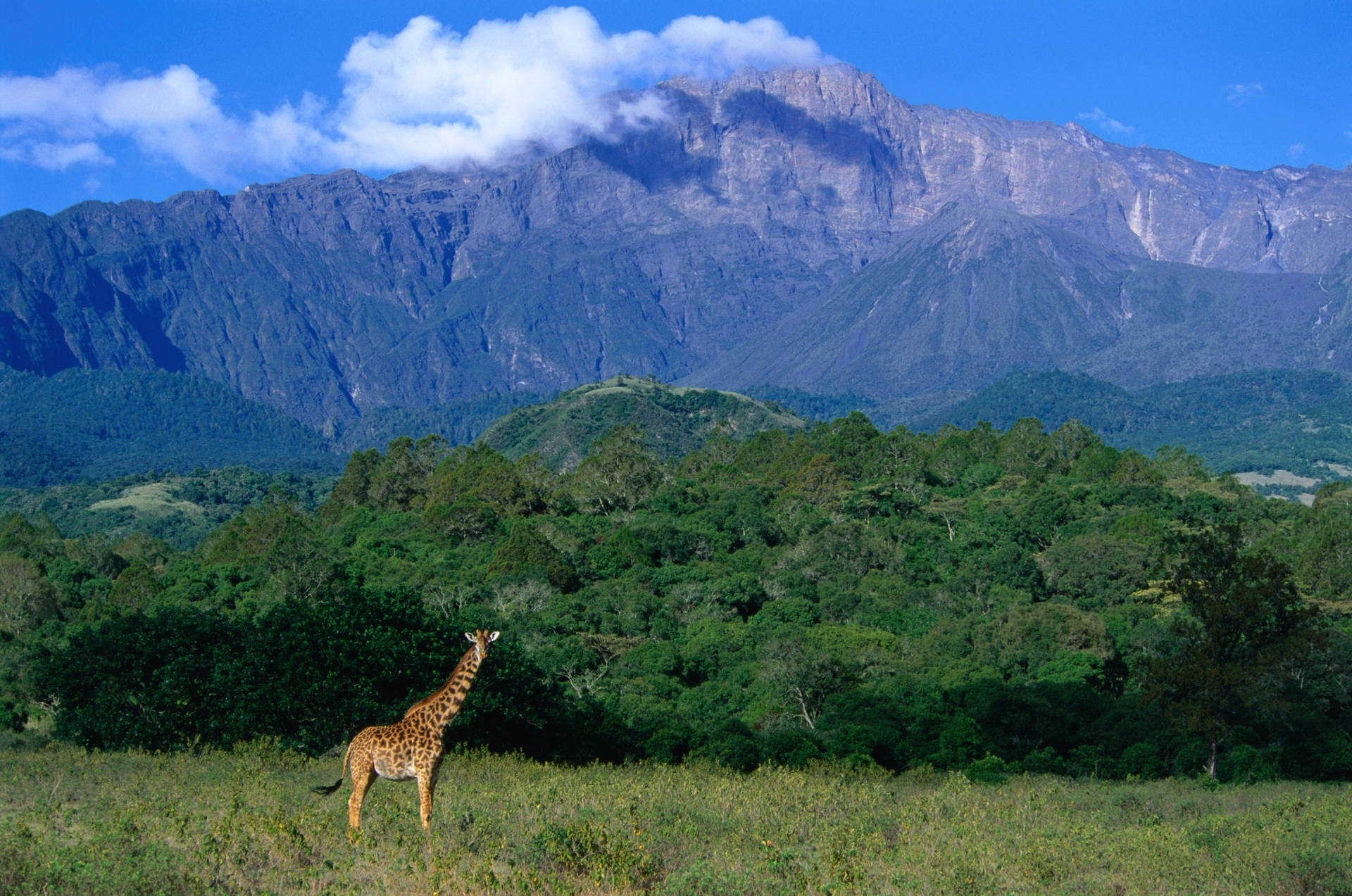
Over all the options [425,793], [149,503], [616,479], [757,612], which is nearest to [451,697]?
[425,793]

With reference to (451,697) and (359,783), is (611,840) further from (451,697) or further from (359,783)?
(359,783)

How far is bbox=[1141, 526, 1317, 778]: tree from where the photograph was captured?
3014 centimetres

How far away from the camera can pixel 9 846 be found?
12.9 m

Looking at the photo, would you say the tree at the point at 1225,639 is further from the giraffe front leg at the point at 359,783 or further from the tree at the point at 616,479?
the tree at the point at 616,479

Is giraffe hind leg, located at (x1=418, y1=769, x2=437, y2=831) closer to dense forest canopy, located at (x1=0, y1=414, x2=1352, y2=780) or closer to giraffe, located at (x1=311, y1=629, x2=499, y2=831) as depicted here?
giraffe, located at (x1=311, y1=629, x2=499, y2=831)

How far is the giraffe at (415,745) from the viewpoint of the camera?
14.2m

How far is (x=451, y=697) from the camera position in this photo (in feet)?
48.1

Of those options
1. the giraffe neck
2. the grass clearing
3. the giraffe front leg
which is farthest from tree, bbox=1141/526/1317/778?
the grass clearing

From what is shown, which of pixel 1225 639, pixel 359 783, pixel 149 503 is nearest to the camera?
pixel 359 783

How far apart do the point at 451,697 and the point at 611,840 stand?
2.68 metres

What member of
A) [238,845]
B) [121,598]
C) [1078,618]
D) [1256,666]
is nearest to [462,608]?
[121,598]

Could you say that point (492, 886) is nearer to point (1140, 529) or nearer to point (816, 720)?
point (816, 720)

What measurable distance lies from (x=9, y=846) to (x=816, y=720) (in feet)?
98.5

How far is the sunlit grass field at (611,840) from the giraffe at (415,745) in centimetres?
58
